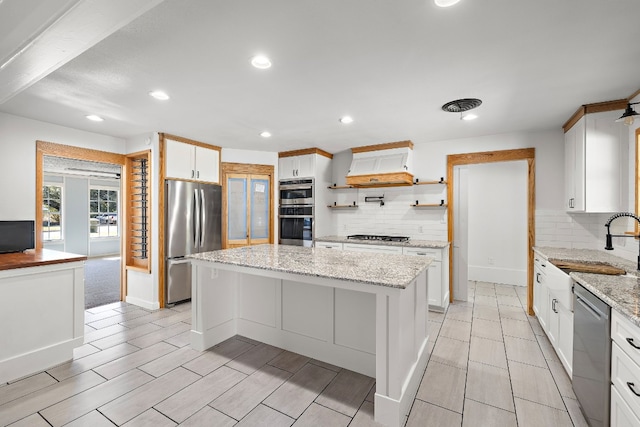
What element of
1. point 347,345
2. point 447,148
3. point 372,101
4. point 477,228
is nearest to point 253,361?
point 347,345

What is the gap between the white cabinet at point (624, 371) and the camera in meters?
1.33

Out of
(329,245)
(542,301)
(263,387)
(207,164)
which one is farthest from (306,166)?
(542,301)

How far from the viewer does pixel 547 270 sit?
9.50 feet

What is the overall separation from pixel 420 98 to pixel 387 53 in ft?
3.09

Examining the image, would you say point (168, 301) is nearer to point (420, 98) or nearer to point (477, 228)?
point (420, 98)

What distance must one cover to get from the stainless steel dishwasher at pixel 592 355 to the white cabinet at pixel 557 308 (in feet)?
0.72

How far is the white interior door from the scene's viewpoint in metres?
4.47

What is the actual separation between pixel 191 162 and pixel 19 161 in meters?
1.87

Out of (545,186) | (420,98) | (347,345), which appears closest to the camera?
(347,345)

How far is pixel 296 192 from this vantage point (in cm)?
523

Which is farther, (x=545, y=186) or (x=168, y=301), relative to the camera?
(x=168, y=301)

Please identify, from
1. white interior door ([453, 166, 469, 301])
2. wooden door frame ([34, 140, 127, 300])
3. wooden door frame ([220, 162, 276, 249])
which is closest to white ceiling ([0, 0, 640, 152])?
wooden door frame ([34, 140, 127, 300])

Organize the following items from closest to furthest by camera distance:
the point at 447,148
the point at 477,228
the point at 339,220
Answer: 1. the point at 447,148
2. the point at 339,220
3. the point at 477,228

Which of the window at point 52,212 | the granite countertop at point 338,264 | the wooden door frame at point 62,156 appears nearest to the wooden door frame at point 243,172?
the wooden door frame at point 62,156
